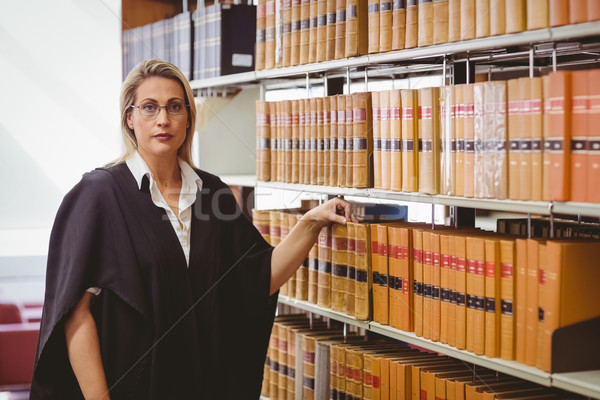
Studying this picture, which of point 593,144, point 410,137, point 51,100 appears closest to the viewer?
point 593,144

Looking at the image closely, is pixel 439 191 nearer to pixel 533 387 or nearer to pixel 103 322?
pixel 533 387

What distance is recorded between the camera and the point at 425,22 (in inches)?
82.6

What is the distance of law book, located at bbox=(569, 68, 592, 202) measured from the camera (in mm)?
1657

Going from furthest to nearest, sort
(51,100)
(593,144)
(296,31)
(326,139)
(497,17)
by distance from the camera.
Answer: (51,100) < (296,31) < (326,139) < (497,17) < (593,144)

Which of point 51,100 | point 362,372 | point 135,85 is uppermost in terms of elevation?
point 51,100

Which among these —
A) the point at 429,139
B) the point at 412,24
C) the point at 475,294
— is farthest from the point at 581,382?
the point at 412,24

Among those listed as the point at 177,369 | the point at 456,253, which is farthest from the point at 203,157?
the point at 456,253

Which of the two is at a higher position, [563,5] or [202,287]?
[563,5]

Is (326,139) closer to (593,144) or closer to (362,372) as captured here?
(362,372)

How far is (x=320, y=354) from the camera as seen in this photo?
266 cm

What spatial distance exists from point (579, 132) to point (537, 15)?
0.33 meters

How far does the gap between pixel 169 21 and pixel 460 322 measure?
2409 millimetres

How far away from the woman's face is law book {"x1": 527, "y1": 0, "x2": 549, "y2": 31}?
1.11 meters

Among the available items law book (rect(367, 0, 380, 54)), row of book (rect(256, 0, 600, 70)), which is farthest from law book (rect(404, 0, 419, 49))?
law book (rect(367, 0, 380, 54))
